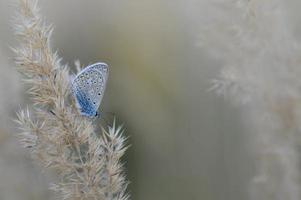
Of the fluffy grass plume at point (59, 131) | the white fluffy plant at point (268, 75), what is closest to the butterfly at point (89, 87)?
the fluffy grass plume at point (59, 131)

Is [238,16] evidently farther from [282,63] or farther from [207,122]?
[207,122]

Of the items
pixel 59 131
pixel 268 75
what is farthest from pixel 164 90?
pixel 59 131

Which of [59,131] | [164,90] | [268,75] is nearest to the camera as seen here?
[59,131]

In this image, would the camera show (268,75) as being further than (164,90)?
No

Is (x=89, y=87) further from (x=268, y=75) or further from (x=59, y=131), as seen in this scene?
(x=268, y=75)

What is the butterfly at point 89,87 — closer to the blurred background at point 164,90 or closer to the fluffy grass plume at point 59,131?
the fluffy grass plume at point 59,131

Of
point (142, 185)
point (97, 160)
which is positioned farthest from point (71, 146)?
point (142, 185)
